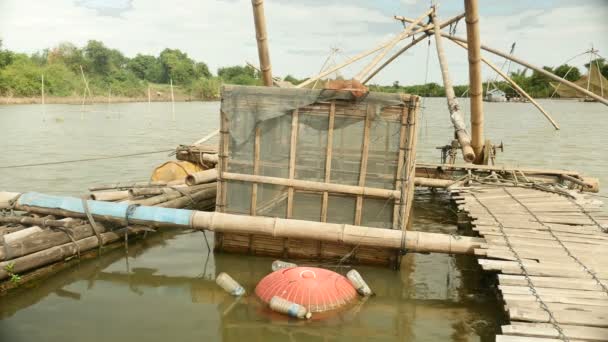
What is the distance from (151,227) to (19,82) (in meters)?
53.5

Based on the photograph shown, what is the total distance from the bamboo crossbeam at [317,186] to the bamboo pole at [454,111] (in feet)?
6.11

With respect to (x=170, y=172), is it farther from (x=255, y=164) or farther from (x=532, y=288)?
(x=532, y=288)

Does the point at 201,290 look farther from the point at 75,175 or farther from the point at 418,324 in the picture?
the point at 75,175

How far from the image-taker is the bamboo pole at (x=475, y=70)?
903 cm

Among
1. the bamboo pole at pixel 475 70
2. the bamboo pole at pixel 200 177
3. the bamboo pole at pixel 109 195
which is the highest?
the bamboo pole at pixel 475 70

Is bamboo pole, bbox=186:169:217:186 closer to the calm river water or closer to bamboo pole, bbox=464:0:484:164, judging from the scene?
the calm river water

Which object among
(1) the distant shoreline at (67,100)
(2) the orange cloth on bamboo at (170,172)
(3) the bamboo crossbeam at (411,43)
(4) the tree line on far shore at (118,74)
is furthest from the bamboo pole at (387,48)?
(1) the distant shoreline at (67,100)

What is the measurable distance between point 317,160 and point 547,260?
3261mm

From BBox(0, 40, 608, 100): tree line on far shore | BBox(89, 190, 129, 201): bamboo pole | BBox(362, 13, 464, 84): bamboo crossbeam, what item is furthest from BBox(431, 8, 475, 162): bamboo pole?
BBox(0, 40, 608, 100): tree line on far shore

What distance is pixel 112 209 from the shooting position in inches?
294

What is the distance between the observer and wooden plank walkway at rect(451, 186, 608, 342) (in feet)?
14.5

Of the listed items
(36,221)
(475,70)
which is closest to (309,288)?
(36,221)

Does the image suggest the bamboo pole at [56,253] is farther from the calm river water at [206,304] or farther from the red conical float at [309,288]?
the red conical float at [309,288]

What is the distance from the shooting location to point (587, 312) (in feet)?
14.9
